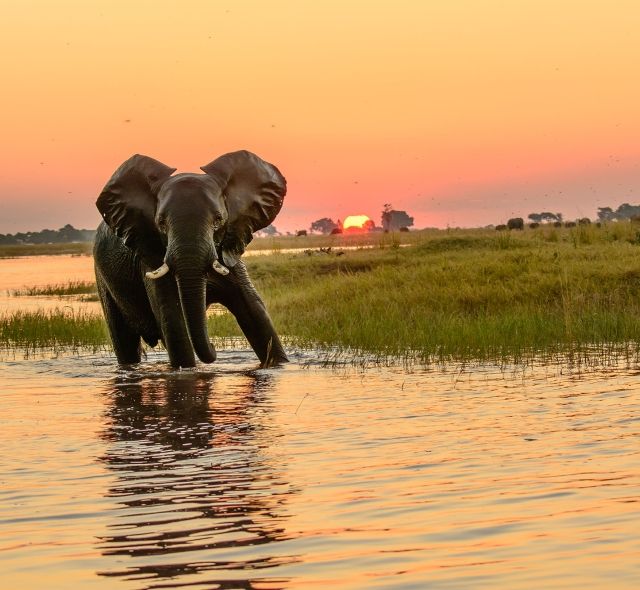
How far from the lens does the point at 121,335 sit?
1661 cm

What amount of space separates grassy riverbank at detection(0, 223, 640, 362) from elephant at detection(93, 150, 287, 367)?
6.93 ft

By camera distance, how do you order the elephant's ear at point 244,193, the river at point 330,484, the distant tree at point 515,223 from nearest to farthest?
the river at point 330,484, the elephant's ear at point 244,193, the distant tree at point 515,223

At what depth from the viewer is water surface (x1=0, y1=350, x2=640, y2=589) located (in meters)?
5.78

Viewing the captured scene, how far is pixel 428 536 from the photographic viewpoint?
20.6 ft

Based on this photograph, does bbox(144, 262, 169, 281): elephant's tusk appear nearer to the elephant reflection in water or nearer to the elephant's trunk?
the elephant's trunk

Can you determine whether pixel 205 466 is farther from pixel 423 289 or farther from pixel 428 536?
pixel 423 289

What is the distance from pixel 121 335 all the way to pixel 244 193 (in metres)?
2.97

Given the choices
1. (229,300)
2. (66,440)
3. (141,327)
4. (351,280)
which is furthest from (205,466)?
(351,280)

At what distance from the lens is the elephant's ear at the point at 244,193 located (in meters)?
14.5

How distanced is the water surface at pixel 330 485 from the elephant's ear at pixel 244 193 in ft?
7.36

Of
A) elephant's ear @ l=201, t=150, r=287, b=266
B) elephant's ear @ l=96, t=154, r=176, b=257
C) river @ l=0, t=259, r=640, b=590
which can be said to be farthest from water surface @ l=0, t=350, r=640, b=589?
elephant's ear @ l=96, t=154, r=176, b=257

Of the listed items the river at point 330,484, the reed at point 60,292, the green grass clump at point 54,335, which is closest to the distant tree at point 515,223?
the reed at point 60,292

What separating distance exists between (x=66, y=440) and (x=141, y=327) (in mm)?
6326

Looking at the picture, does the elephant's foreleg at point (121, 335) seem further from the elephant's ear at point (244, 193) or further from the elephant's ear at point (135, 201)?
the elephant's ear at point (244, 193)
